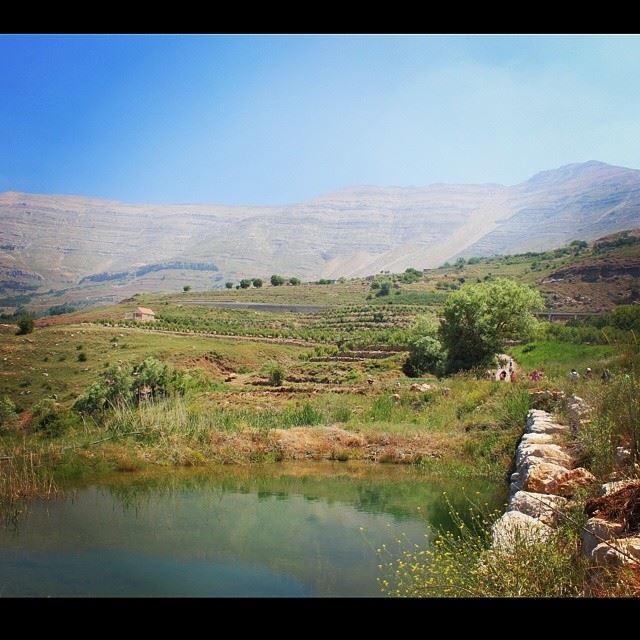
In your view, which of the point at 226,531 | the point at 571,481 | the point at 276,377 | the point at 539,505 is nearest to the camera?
the point at 539,505

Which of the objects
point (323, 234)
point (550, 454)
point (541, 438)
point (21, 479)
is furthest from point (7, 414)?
point (323, 234)

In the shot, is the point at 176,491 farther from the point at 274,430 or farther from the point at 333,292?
the point at 333,292

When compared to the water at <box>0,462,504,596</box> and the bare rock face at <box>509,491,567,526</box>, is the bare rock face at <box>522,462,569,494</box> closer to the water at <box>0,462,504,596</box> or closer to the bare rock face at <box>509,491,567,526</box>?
the bare rock face at <box>509,491,567,526</box>

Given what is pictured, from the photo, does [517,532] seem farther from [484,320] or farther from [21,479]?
[484,320]

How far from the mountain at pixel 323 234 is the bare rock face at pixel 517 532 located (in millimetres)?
59437

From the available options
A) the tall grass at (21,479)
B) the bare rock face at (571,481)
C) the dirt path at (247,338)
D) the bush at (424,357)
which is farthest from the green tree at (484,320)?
the dirt path at (247,338)

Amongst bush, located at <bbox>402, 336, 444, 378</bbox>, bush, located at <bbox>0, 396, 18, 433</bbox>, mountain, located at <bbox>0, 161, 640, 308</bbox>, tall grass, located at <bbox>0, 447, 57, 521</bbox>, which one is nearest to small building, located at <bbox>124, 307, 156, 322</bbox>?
bush, located at <bbox>402, 336, 444, 378</bbox>

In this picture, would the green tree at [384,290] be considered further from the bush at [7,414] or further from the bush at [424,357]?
the bush at [7,414]

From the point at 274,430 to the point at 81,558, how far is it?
503cm

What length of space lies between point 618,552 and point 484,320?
14.7 metres

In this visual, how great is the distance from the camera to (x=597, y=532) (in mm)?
2977

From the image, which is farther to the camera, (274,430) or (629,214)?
(629,214)
